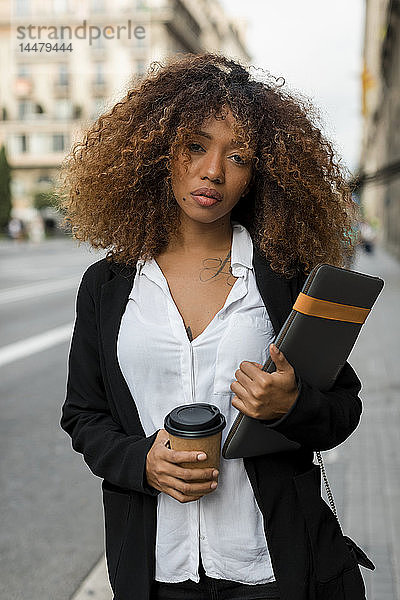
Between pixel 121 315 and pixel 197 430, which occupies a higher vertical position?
pixel 121 315

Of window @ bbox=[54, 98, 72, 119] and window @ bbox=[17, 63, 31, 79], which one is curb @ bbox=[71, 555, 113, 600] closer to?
window @ bbox=[17, 63, 31, 79]

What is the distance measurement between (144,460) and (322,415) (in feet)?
1.32

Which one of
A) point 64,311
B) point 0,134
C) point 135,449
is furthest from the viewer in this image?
point 0,134

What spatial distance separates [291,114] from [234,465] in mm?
873

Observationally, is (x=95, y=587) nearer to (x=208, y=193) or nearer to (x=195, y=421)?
(x=195, y=421)

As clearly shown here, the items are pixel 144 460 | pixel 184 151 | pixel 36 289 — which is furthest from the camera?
pixel 36 289

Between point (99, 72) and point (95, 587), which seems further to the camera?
point (99, 72)

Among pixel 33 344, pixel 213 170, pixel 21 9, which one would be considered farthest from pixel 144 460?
pixel 21 9

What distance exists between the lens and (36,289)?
17.9 m

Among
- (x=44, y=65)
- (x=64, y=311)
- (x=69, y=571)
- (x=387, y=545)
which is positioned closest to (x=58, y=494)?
(x=69, y=571)

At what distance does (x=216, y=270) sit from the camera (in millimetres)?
1853

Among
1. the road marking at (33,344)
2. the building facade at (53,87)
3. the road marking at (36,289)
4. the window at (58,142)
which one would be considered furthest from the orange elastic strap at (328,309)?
the window at (58,142)

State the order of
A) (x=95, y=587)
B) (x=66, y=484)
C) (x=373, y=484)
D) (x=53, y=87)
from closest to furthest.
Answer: (x=95, y=587), (x=373, y=484), (x=66, y=484), (x=53, y=87)

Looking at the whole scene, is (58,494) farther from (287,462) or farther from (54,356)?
(54,356)
